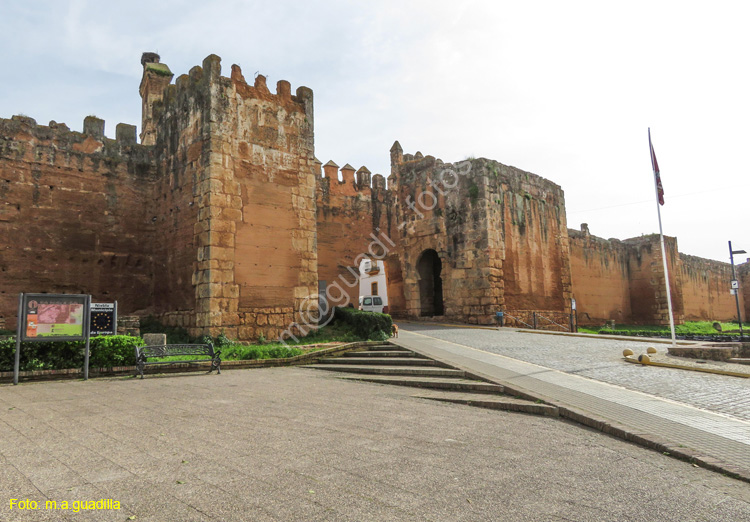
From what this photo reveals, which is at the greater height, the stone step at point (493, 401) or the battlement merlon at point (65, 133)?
the battlement merlon at point (65, 133)

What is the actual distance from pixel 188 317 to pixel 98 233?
13.0 ft

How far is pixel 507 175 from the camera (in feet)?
72.2

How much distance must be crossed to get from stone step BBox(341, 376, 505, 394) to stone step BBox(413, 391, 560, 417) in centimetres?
21

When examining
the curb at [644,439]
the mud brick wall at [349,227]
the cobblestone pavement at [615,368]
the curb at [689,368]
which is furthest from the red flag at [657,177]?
the mud brick wall at [349,227]

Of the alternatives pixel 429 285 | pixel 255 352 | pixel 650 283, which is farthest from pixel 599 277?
pixel 255 352

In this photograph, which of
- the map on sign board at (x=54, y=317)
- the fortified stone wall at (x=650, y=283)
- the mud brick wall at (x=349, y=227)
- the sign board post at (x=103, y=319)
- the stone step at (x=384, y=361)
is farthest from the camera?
the fortified stone wall at (x=650, y=283)

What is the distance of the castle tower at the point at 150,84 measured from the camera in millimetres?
20375

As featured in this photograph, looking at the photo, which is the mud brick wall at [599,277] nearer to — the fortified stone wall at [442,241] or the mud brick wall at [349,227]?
the fortified stone wall at [442,241]

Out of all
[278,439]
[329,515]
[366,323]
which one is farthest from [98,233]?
[329,515]

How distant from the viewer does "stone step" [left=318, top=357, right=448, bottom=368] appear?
10.4 m

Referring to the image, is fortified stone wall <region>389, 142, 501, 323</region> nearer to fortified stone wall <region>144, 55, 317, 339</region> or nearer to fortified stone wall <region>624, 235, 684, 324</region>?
fortified stone wall <region>144, 55, 317, 339</region>

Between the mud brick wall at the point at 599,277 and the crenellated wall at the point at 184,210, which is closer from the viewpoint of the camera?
the crenellated wall at the point at 184,210

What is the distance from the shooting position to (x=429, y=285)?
23.5 metres

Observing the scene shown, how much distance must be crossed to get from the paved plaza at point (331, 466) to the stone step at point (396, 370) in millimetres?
2304
